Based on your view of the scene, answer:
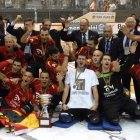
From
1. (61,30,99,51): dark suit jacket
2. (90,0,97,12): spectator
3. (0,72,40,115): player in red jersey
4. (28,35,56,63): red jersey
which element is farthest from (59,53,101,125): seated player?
(90,0,97,12): spectator

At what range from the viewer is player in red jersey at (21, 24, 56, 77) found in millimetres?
4703

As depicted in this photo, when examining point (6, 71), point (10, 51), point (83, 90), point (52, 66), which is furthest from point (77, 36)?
point (6, 71)

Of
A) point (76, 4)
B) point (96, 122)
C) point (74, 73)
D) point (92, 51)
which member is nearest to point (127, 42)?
point (92, 51)

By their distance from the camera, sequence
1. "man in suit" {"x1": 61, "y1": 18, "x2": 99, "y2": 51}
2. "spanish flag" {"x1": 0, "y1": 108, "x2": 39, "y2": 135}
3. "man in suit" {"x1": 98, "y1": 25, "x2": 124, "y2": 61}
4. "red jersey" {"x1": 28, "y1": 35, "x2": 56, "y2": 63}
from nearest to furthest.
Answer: "spanish flag" {"x1": 0, "y1": 108, "x2": 39, "y2": 135}, "red jersey" {"x1": 28, "y1": 35, "x2": 56, "y2": 63}, "man in suit" {"x1": 98, "y1": 25, "x2": 124, "y2": 61}, "man in suit" {"x1": 61, "y1": 18, "x2": 99, "y2": 51}

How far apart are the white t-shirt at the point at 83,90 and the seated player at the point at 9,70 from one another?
1.03 meters

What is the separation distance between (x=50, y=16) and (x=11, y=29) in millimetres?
11478

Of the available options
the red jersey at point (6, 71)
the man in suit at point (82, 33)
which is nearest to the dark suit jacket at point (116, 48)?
the man in suit at point (82, 33)

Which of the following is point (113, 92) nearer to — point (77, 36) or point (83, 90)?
point (83, 90)

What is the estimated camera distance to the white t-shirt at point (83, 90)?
409cm

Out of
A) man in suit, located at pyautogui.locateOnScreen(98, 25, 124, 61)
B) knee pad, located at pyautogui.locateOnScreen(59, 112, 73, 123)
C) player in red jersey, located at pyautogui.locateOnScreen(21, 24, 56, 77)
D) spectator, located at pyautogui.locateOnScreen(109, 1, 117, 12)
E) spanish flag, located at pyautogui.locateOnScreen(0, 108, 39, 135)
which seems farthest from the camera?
spectator, located at pyautogui.locateOnScreen(109, 1, 117, 12)

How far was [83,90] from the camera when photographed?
413 cm

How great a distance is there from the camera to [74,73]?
426cm

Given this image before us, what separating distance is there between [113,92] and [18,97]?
171 cm

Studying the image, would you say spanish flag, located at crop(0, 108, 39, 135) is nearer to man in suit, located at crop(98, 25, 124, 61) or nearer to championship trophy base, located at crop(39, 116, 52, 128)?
championship trophy base, located at crop(39, 116, 52, 128)
